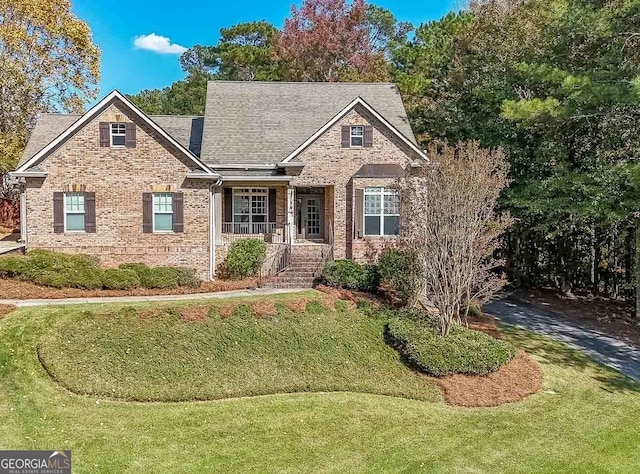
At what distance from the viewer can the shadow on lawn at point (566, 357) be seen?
1264 centimetres

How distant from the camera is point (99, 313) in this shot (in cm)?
1309

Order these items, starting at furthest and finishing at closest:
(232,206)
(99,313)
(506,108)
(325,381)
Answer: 1. (232,206)
2. (506,108)
3. (99,313)
4. (325,381)

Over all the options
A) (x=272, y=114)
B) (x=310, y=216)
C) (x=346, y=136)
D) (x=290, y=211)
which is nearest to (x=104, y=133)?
(x=290, y=211)

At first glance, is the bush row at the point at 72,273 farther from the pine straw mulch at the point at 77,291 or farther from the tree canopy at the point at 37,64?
the tree canopy at the point at 37,64

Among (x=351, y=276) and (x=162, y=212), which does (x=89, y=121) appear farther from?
(x=351, y=276)

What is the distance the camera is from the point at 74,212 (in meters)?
18.1

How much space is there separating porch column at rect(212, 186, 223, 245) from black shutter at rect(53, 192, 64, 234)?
512cm

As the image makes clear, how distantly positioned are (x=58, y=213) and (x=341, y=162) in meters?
10.2

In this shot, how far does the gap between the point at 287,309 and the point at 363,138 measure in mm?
8576

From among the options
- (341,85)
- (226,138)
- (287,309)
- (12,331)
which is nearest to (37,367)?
(12,331)

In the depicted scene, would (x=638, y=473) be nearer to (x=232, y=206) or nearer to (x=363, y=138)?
(x=363, y=138)


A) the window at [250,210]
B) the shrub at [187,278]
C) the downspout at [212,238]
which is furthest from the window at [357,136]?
the shrub at [187,278]

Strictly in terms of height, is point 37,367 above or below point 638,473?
above

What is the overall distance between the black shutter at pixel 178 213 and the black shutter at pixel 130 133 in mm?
2294
